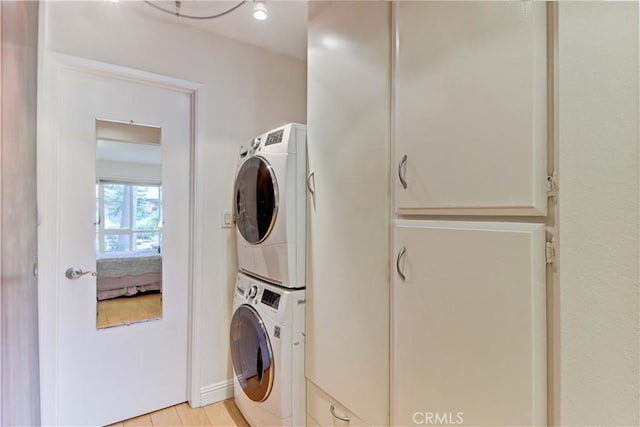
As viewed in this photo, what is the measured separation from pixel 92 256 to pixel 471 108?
2006 millimetres

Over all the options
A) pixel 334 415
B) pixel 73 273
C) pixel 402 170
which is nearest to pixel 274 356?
pixel 334 415

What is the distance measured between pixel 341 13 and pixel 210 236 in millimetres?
1493

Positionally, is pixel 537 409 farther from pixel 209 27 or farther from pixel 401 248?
pixel 209 27

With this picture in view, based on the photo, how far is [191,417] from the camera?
1909 mm

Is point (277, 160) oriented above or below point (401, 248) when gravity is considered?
above

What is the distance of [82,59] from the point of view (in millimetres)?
1681

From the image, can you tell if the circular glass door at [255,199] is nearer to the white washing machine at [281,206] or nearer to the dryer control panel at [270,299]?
the white washing machine at [281,206]

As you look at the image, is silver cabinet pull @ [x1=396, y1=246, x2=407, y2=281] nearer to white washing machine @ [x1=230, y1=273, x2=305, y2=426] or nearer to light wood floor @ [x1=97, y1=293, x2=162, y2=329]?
white washing machine @ [x1=230, y1=273, x2=305, y2=426]

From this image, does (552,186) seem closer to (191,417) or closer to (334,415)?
(334,415)

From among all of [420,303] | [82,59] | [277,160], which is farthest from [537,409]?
[82,59]

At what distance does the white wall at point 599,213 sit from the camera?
0.61 meters

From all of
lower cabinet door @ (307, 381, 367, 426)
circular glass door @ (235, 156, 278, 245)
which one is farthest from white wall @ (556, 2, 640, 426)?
circular glass door @ (235, 156, 278, 245)

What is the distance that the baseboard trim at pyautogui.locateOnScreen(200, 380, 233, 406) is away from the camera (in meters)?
2.03

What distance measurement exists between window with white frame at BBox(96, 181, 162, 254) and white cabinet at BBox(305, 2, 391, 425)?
1065 mm
